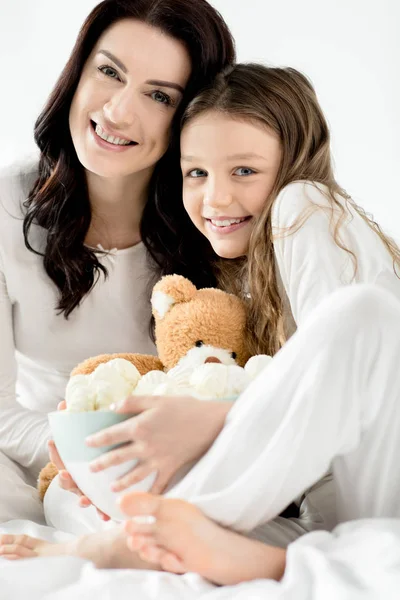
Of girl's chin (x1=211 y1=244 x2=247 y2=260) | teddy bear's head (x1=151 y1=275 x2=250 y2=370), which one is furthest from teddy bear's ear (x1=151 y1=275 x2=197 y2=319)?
girl's chin (x1=211 y1=244 x2=247 y2=260)

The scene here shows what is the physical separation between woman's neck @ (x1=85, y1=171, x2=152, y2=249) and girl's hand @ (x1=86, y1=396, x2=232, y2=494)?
88 centimetres

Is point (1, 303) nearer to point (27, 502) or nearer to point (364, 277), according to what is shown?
point (27, 502)

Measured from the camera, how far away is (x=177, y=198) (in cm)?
194

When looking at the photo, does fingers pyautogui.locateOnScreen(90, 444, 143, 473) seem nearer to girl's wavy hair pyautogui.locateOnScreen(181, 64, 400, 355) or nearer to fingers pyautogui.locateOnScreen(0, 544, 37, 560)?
fingers pyautogui.locateOnScreen(0, 544, 37, 560)

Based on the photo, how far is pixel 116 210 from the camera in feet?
6.35

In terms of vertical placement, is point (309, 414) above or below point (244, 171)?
below

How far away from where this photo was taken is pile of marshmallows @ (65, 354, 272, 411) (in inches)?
47.5

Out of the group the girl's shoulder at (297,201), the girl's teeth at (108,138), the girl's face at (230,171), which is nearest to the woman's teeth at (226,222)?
the girl's face at (230,171)

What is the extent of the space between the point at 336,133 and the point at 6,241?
1.57 metres

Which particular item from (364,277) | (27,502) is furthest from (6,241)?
(364,277)

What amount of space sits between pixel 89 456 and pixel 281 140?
0.79 m

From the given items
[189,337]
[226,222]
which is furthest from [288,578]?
[226,222]

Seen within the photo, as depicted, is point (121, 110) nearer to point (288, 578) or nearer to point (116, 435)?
point (116, 435)

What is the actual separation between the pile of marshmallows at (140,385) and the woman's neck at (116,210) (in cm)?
69
